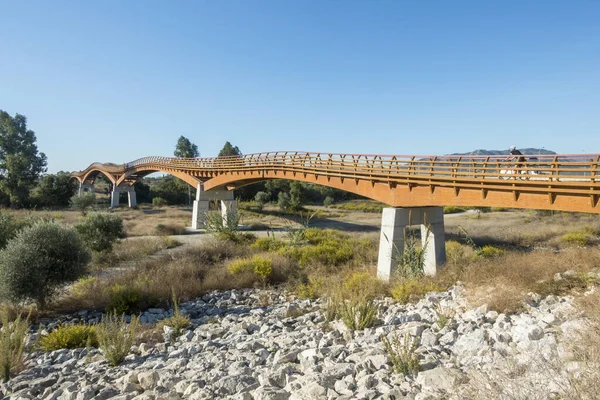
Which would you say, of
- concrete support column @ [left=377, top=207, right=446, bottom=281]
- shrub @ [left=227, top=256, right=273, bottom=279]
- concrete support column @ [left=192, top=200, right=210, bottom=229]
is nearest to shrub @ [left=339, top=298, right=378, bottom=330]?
concrete support column @ [left=377, top=207, right=446, bottom=281]

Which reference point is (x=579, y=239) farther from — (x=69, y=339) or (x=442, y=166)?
(x=69, y=339)

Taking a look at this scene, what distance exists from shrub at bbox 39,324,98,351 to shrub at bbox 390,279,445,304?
851 cm

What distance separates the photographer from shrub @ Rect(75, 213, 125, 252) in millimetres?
20047

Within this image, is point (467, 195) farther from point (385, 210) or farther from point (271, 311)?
point (271, 311)

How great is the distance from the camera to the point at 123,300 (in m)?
12.0

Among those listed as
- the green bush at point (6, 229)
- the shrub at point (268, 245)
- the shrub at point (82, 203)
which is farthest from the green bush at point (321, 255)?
the shrub at point (82, 203)

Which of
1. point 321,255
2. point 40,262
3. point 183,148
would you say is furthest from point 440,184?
point 183,148

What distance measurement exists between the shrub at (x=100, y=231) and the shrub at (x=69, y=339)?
11819 mm

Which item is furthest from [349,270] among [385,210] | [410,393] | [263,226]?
[263,226]

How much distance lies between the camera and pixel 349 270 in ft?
55.8

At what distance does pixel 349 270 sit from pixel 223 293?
6085 millimetres

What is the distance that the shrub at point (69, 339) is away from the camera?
8805 mm

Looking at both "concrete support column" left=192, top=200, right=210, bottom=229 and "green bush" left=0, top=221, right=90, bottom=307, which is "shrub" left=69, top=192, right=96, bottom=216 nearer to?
"concrete support column" left=192, top=200, right=210, bottom=229

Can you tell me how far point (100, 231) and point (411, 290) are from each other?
17.7 metres
